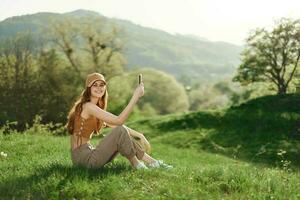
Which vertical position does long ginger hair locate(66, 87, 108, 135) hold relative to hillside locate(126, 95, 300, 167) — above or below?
above

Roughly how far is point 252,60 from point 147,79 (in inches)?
3108

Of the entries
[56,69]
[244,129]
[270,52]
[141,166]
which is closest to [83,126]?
[141,166]

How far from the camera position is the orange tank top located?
10.8 m

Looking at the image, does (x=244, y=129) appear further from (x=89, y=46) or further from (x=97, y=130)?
(x=89, y=46)

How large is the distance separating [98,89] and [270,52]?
36366 millimetres

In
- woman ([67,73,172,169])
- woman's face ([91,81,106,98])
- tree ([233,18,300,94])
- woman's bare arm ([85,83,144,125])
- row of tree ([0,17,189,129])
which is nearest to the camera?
woman's bare arm ([85,83,144,125])

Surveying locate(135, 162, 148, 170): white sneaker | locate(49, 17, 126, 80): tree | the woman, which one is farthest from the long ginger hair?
locate(49, 17, 126, 80): tree

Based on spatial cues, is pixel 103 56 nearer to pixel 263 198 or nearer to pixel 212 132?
pixel 212 132

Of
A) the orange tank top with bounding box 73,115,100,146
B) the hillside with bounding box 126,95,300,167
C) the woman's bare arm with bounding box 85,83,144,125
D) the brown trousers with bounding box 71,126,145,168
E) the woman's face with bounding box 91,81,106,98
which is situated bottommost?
the hillside with bounding box 126,95,300,167

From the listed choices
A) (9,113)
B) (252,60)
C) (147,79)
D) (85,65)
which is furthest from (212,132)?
(147,79)

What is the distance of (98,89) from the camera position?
1077 centimetres

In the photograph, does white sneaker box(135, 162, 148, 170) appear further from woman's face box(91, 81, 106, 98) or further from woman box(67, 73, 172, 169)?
woman's face box(91, 81, 106, 98)

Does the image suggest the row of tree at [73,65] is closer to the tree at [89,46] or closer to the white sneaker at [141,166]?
the tree at [89,46]

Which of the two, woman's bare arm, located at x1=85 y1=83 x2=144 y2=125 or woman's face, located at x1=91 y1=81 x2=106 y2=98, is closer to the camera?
woman's bare arm, located at x1=85 y1=83 x2=144 y2=125
